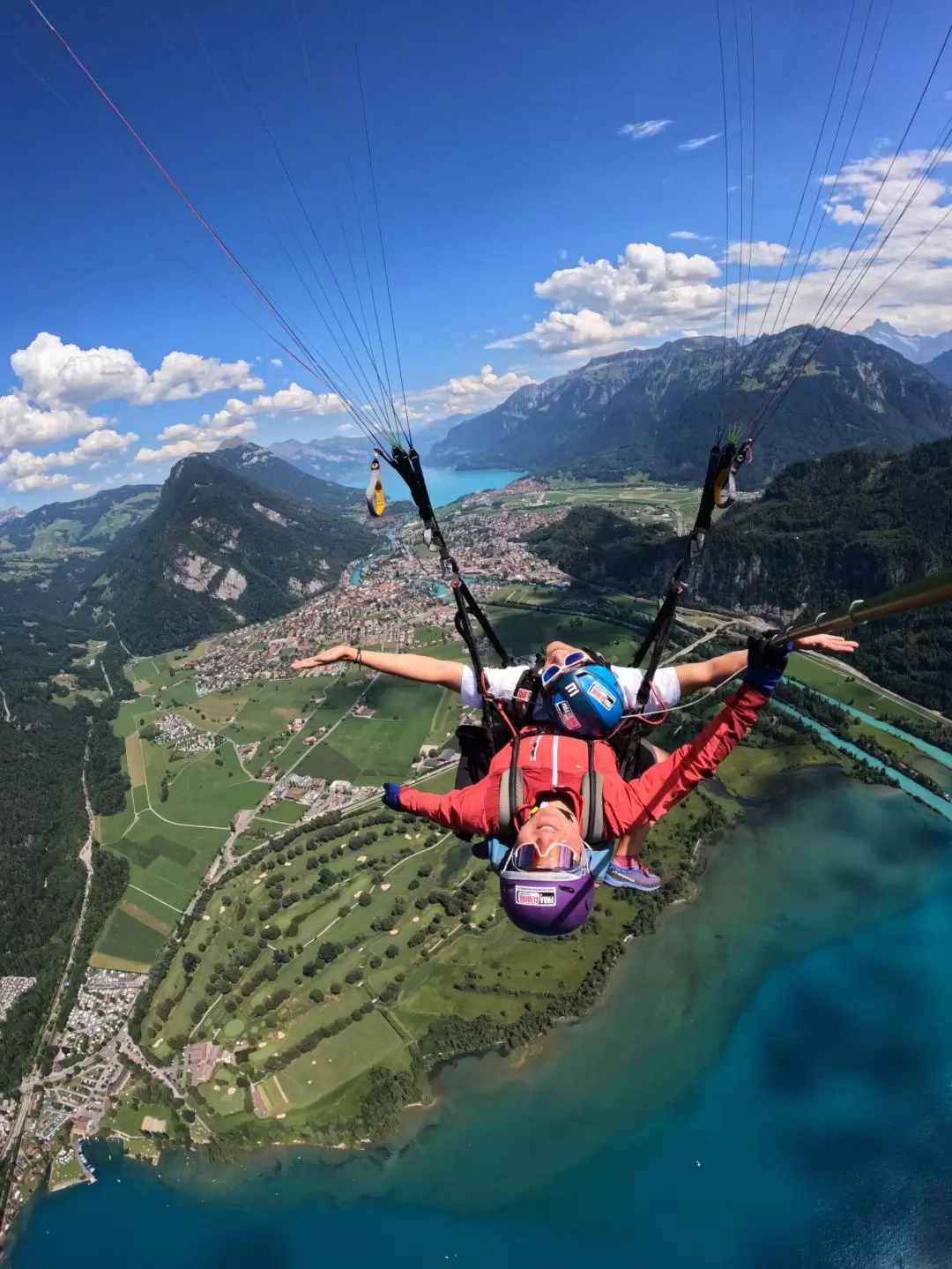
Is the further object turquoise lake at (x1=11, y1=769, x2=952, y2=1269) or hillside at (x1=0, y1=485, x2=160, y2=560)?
hillside at (x1=0, y1=485, x2=160, y2=560)

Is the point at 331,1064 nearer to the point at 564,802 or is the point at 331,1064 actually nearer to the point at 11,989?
the point at 11,989

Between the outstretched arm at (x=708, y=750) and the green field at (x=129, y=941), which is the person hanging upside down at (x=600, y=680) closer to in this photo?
the outstretched arm at (x=708, y=750)

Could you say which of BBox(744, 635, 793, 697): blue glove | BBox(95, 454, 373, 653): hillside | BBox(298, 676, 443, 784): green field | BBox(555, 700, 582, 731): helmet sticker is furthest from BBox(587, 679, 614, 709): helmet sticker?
BBox(95, 454, 373, 653): hillside

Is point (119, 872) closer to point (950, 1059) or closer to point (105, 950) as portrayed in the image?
point (105, 950)

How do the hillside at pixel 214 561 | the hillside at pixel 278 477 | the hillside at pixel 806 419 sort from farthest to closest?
1. the hillside at pixel 278 477
2. the hillside at pixel 806 419
3. the hillside at pixel 214 561

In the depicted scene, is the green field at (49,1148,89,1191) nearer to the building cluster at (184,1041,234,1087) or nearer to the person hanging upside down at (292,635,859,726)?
the building cluster at (184,1041,234,1087)

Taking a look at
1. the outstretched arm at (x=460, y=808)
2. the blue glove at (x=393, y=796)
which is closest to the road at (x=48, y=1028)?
the blue glove at (x=393, y=796)

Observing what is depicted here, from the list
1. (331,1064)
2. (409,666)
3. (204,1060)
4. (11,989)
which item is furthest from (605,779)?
(11,989)

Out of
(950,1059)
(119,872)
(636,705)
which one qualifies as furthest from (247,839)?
(636,705)
